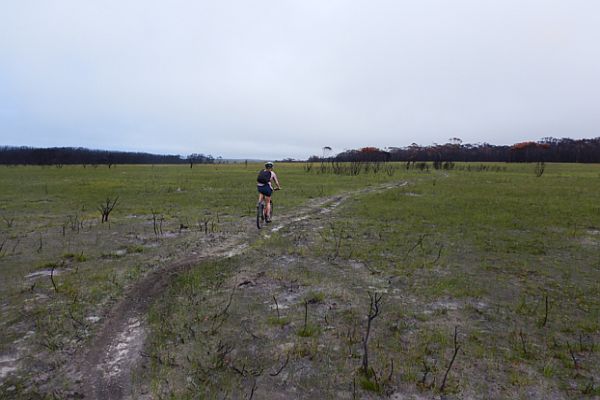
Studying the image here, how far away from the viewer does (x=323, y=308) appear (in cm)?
545

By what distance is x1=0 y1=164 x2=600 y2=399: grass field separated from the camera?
3658 millimetres

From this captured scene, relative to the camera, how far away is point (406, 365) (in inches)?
154

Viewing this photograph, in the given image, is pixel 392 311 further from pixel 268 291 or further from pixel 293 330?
pixel 268 291

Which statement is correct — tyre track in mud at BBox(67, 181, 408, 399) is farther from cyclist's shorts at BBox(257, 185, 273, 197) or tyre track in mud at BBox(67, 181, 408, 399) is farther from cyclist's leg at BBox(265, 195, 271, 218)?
cyclist's leg at BBox(265, 195, 271, 218)

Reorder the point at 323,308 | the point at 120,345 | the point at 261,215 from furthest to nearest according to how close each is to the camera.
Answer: the point at 261,215 < the point at 323,308 < the point at 120,345

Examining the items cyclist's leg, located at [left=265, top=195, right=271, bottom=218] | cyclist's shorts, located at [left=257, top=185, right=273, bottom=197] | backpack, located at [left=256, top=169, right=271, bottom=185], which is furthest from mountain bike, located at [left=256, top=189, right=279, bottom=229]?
backpack, located at [left=256, top=169, right=271, bottom=185]

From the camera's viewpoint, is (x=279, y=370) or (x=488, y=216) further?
(x=488, y=216)

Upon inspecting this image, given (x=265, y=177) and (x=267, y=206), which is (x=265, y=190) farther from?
(x=267, y=206)

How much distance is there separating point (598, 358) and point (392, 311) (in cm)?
256

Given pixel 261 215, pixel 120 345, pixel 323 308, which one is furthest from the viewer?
pixel 261 215

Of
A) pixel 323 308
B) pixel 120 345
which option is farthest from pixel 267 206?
pixel 120 345

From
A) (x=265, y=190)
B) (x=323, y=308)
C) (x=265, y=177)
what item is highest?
(x=265, y=177)

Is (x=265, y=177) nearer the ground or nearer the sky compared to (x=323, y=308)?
nearer the sky

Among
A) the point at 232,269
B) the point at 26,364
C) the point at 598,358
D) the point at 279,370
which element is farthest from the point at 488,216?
the point at 26,364
